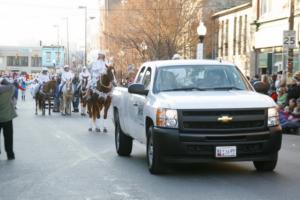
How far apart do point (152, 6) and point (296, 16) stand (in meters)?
13.0

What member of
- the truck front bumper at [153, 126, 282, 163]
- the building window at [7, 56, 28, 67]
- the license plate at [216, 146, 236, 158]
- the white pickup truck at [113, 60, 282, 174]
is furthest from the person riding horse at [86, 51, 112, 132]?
the building window at [7, 56, 28, 67]

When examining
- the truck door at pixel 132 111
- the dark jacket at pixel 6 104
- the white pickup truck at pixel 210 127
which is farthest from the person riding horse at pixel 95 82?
the white pickup truck at pixel 210 127

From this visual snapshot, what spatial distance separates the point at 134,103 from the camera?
12062mm

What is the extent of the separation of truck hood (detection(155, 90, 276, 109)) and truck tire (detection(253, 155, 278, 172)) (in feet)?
3.38

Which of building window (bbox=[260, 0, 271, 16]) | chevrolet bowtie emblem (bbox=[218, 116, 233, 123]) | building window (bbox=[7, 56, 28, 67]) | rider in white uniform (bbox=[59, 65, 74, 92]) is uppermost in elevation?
building window (bbox=[260, 0, 271, 16])

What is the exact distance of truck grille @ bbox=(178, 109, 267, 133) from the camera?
9961mm

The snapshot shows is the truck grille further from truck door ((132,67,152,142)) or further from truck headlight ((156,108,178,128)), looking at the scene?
truck door ((132,67,152,142))

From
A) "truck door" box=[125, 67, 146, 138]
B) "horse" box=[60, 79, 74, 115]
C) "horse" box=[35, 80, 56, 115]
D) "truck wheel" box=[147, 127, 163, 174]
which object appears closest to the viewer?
"truck wheel" box=[147, 127, 163, 174]

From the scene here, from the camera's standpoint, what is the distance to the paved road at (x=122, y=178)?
352 inches

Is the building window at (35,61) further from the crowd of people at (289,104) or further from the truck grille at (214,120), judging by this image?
the truck grille at (214,120)

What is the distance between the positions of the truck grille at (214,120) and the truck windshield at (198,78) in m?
1.16

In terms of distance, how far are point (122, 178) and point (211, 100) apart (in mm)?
1882

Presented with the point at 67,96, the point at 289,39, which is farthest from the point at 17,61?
the point at 289,39

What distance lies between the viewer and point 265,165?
35.6ft
